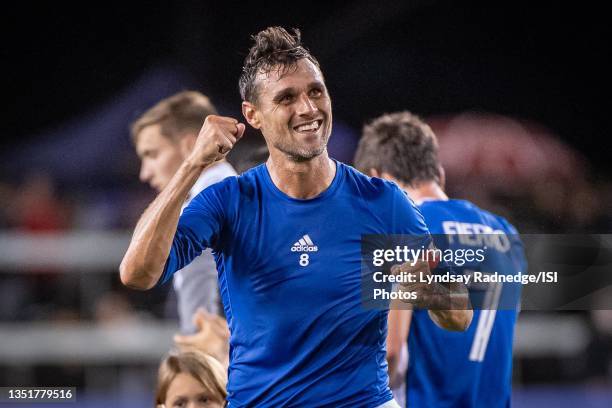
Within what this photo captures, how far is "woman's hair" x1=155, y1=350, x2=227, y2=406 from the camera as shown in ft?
10.3

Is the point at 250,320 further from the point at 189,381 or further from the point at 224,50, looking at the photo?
the point at 224,50

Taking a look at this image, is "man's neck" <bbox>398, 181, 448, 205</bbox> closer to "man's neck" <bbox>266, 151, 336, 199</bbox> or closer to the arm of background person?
the arm of background person

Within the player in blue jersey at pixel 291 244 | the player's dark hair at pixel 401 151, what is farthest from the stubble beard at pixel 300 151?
the player's dark hair at pixel 401 151

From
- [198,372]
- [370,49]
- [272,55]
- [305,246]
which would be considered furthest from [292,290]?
[370,49]

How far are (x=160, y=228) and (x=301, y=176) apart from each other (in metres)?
0.49

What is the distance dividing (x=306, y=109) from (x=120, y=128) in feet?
12.6

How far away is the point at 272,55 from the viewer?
2.64m

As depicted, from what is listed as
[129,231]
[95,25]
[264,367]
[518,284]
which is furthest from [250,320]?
[129,231]

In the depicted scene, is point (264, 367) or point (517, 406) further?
point (517, 406)

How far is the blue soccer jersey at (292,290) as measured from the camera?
8.05 ft

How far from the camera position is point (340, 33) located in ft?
16.4

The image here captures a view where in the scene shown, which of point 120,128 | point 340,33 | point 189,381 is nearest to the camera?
point 189,381
